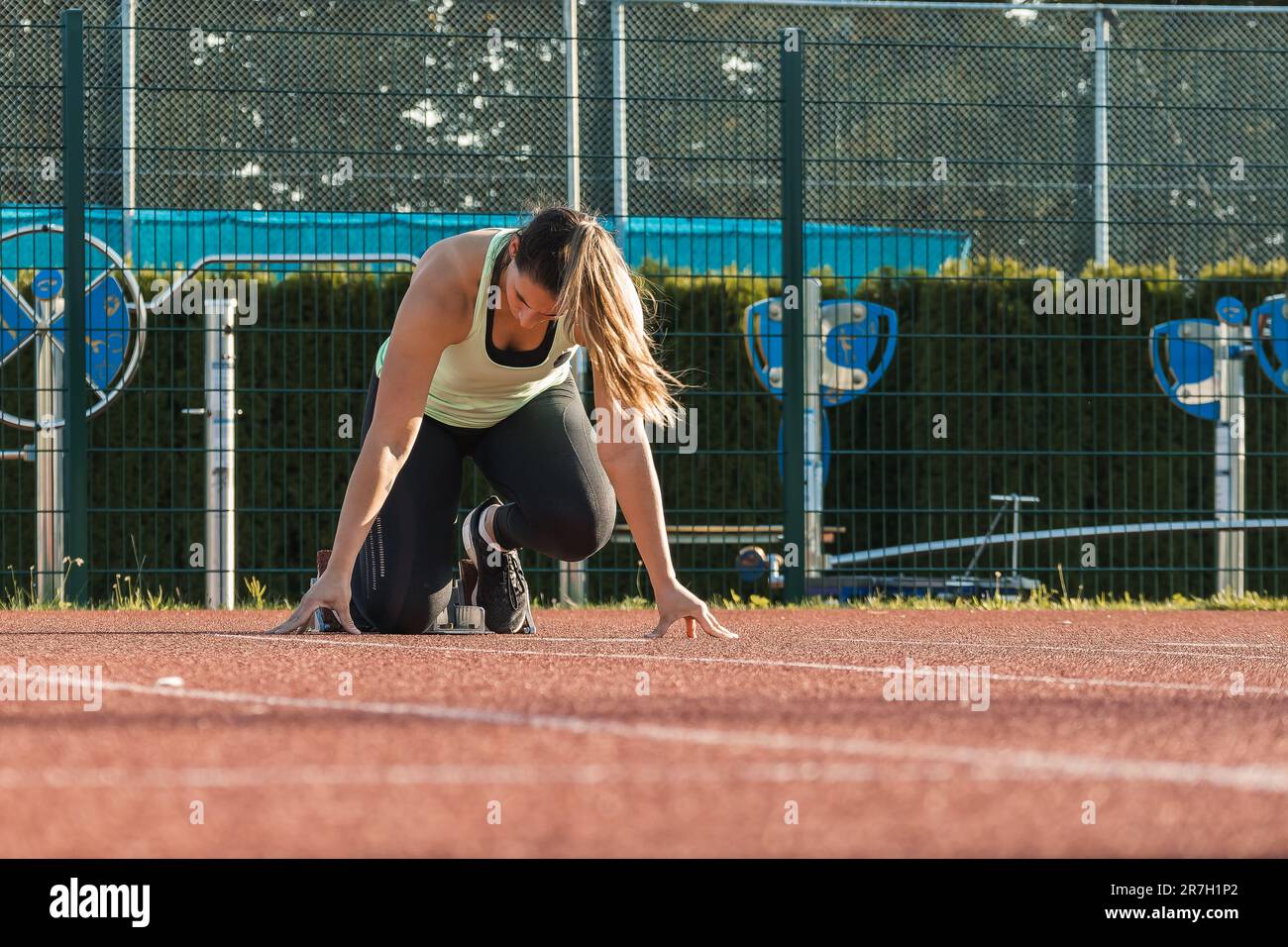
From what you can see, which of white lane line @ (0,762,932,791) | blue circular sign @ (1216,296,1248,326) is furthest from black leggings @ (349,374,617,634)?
blue circular sign @ (1216,296,1248,326)

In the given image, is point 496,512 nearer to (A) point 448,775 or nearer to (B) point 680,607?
(B) point 680,607

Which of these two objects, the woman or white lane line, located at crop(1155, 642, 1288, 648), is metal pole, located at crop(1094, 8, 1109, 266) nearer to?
white lane line, located at crop(1155, 642, 1288, 648)

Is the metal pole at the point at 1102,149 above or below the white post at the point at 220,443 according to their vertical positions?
above

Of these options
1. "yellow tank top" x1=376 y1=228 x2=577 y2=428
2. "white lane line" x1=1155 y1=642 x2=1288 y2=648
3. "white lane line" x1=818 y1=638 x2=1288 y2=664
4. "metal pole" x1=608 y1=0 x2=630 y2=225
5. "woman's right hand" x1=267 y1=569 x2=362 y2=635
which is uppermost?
"metal pole" x1=608 y1=0 x2=630 y2=225

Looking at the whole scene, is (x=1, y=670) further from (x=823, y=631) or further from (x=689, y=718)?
(x=823, y=631)

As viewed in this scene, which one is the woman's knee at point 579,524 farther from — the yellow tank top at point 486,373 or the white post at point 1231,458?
the white post at point 1231,458

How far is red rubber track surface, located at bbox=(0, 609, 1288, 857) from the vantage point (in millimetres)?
1774

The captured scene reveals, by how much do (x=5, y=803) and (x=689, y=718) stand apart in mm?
1139

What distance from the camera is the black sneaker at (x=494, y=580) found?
5129 millimetres

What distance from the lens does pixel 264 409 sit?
28.2 feet

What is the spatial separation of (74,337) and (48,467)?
67 cm

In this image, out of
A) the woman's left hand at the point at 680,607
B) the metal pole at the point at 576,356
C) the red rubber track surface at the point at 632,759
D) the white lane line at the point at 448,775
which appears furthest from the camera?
the metal pole at the point at 576,356

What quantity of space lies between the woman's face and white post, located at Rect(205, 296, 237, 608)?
3119 mm

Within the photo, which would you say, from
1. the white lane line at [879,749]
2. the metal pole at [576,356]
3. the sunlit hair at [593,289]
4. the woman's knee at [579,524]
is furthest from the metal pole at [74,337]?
the white lane line at [879,749]
